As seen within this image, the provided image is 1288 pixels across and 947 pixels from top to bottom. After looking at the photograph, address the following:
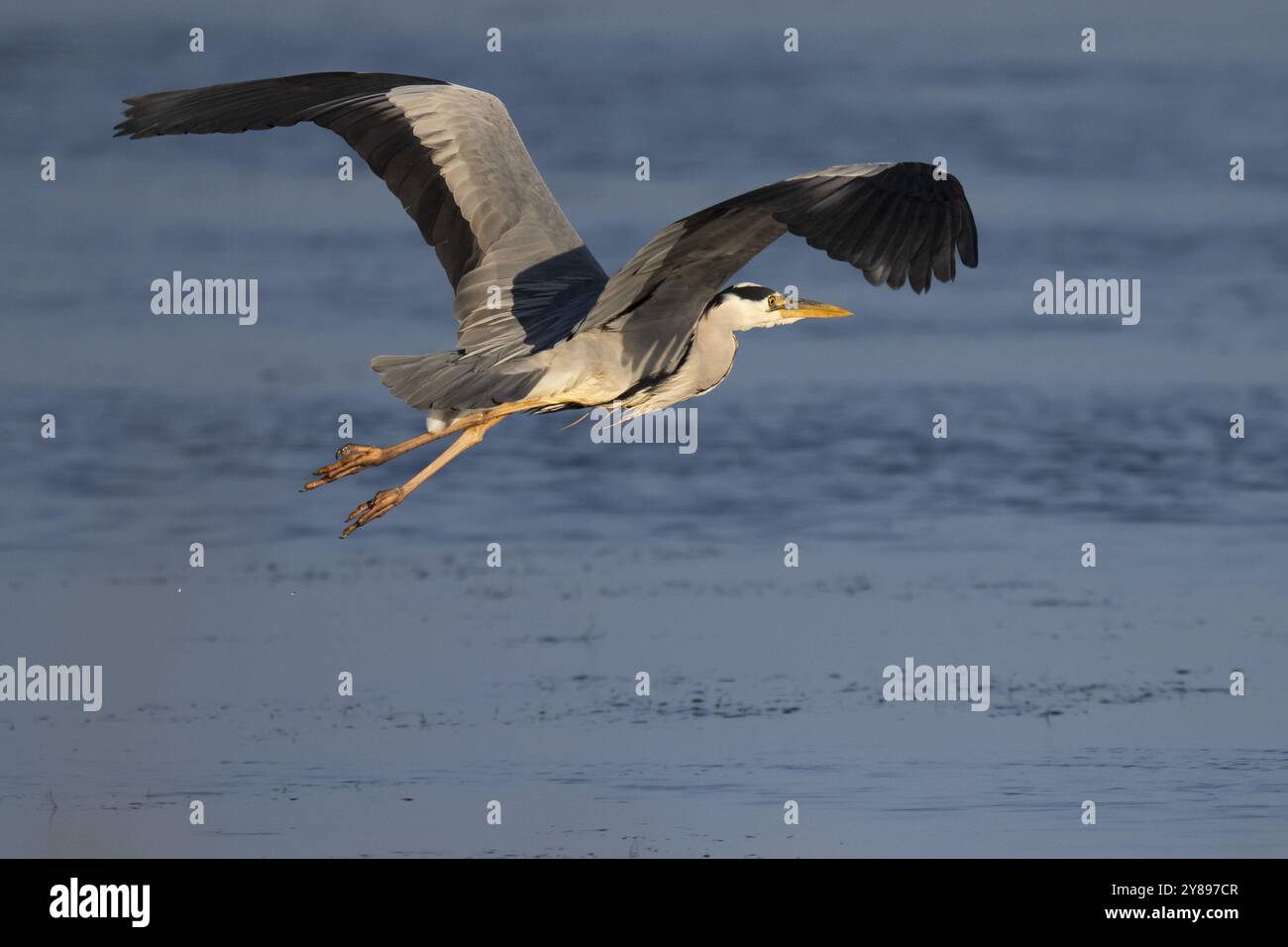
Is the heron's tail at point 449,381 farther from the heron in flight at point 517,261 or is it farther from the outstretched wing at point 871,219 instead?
the outstretched wing at point 871,219

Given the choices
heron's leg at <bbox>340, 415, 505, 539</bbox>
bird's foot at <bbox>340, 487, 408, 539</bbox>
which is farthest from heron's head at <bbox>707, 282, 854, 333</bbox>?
bird's foot at <bbox>340, 487, 408, 539</bbox>

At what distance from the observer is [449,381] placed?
25.7 ft

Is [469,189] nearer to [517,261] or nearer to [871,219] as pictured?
[517,261]

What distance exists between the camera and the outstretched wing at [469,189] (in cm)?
855

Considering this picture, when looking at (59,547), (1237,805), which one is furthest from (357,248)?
(1237,805)

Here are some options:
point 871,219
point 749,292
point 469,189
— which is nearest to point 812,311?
point 749,292

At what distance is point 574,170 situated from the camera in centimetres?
1794

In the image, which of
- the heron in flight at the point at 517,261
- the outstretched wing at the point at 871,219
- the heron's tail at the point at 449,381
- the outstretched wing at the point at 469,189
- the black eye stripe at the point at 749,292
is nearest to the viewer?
the outstretched wing at the point at 871,219

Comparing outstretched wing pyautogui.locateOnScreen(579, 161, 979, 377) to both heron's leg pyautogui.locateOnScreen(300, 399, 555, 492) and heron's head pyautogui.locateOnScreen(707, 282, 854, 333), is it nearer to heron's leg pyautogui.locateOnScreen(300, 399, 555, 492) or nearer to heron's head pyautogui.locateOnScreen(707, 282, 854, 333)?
heron's head pyautogui.locateOnScreen(707, 282, 854, 333)

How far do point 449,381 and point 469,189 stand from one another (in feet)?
4.03

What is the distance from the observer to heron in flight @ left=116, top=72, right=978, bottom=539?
7.35 meters

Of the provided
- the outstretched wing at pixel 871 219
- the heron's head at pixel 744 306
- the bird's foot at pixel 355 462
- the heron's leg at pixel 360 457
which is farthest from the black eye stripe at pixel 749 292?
the bird's foot at pixel 355 462

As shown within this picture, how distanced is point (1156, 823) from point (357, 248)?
10.00 m

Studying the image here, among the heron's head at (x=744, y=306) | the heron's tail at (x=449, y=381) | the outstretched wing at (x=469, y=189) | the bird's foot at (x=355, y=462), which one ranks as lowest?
the bird's foot at (x=355, y=462)
